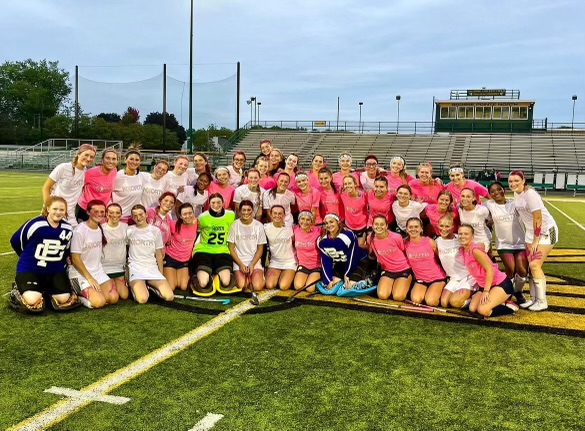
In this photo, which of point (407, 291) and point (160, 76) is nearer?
point (407, 291)

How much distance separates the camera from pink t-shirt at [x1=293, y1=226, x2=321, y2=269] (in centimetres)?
582

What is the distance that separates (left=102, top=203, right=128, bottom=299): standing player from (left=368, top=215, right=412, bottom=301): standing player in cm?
265

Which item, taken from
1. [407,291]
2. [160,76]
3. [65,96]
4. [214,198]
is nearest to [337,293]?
[407,291]

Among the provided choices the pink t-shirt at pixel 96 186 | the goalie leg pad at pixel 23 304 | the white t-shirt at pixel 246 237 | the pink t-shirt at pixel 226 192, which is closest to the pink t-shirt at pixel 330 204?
the white t-shirt at pixel 246 237

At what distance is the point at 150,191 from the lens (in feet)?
20.2

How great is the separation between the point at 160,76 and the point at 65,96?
37419 millimetres

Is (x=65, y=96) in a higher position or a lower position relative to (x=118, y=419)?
higher

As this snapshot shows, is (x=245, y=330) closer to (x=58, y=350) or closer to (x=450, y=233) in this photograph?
(x=58, y=350)

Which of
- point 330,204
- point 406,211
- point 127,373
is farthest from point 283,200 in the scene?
point 127,373

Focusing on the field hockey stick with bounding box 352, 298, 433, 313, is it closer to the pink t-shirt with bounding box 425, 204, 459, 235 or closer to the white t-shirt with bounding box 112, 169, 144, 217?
the pink t-shirt with bounding box 425, 204, 459, 235

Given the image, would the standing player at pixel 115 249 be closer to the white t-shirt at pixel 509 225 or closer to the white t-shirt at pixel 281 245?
the white t-shirt at pixel 281 245

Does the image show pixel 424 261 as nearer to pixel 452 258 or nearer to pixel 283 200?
pixel 452 258

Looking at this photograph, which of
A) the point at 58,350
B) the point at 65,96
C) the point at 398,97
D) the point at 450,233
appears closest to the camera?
the point at 58,350

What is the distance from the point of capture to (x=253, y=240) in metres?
5.85
